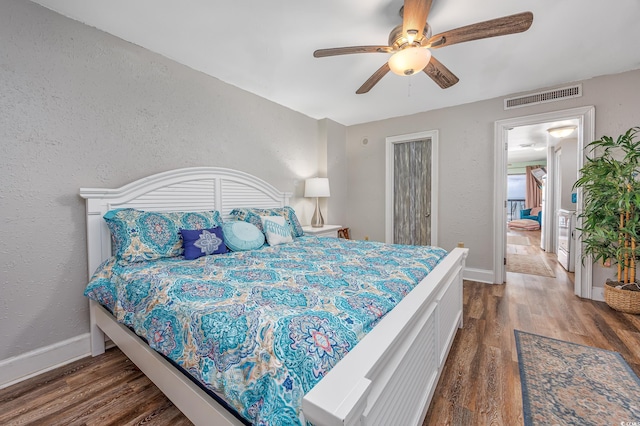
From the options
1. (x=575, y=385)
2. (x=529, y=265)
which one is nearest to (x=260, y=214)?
(x=575, y=385)

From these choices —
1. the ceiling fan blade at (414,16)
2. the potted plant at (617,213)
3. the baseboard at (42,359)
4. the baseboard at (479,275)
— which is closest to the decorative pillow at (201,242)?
the baseboard at (42,359)

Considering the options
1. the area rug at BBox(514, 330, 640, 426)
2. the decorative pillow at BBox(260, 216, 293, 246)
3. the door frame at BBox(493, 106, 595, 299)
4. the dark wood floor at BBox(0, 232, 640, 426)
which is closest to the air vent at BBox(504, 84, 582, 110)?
the door frame at BBox(493, 106, 595, 299)

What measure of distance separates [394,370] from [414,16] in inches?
70.8

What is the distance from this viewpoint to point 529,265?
4.41 metres

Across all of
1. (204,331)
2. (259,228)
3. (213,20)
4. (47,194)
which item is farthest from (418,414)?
(213,20)

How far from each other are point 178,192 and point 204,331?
182 centimetres

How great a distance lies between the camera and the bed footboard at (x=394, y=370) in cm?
63

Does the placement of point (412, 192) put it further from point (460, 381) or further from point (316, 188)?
point (460, 381)

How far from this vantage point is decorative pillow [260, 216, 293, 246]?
256 cm

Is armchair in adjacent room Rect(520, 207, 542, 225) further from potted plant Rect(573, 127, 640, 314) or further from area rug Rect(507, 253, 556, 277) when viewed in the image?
potted plant Rect(573, 127, 640, 314)

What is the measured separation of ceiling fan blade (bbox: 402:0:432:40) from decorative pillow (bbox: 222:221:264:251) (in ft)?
6.17

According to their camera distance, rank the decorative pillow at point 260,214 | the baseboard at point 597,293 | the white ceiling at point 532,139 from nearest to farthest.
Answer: the decorative pillow at point 260,214, the baseboard at point 597,293, the white ceiling at point 532,139

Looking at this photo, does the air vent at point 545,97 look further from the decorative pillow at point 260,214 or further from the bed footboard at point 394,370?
the decorative pillow at point 260,214

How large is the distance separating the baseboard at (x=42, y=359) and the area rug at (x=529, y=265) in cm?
519
